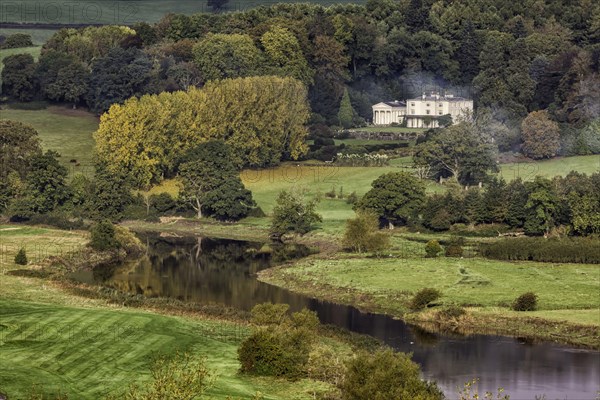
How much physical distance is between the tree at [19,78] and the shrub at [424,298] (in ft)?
333

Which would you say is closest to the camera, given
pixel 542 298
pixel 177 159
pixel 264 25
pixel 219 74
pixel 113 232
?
pixel 542 298

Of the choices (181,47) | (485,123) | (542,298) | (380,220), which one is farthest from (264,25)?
(542,298)

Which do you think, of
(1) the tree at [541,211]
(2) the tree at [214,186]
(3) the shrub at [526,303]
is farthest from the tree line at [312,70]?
(3) the shrub at [526,303]

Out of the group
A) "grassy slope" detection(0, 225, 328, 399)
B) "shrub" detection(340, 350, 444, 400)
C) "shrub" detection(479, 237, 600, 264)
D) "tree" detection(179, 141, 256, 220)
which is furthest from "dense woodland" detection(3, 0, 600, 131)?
"shrub" detection(340, 350, 444, 400)

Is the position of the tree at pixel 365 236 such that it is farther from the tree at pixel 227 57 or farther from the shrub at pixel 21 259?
the tree at pixel 227 57

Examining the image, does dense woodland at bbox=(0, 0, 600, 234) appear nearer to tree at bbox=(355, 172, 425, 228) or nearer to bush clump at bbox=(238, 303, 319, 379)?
tree at bbox=(355, 172, 425, 228)

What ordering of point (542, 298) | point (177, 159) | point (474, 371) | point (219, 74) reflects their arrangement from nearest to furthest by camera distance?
point (474, 371) < point (542, 298) < point (177, 159) < point (219, 74)

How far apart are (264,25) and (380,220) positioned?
71751 mm

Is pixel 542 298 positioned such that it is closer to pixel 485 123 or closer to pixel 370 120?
pixel 485 123

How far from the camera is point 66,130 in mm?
173750

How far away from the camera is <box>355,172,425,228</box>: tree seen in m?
127

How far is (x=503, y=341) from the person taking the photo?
8731 cm

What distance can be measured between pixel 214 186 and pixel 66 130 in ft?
130

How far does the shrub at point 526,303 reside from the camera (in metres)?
93.7
